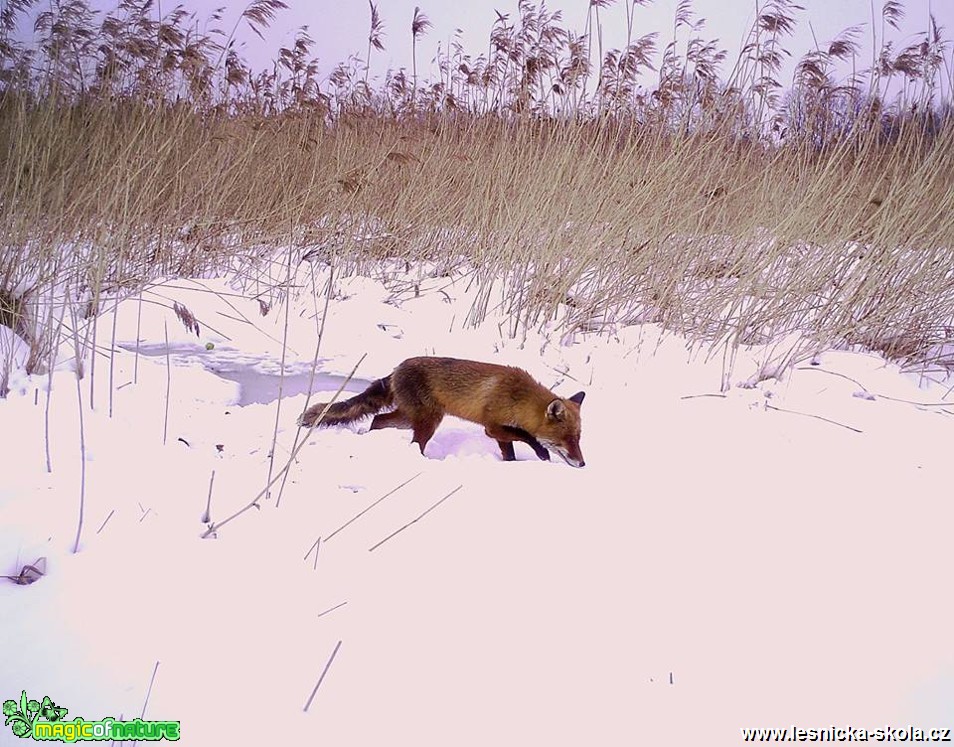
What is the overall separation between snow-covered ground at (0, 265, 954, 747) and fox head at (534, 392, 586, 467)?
0.10 meters

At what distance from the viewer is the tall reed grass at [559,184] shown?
13.6 feet

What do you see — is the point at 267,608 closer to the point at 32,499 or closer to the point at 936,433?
the point at 32,499

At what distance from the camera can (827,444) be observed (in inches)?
120

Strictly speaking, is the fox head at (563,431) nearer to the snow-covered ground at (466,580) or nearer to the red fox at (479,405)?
the red fox at (479,405)

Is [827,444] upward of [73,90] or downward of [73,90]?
downward

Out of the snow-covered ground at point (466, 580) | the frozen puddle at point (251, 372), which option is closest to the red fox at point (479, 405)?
the snow-covered ground at point (466, 580)

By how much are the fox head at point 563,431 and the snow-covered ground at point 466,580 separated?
0.34 feet

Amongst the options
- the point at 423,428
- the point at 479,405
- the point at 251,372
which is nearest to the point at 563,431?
the point at 479,405

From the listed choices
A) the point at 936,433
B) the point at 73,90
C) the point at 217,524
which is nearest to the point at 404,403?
the point at 217,524

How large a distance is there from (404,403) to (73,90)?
3.65 meters

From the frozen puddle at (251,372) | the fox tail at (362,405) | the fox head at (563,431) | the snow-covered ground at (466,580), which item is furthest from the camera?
the frozen puddle at (251,372)

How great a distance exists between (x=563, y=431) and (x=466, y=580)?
144 centimetres

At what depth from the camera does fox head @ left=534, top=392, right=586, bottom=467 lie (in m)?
3.03

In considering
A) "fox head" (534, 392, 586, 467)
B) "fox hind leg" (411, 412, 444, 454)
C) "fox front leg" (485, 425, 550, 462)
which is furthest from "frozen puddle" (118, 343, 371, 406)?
"fox head" (534, 392, 586, 467)
